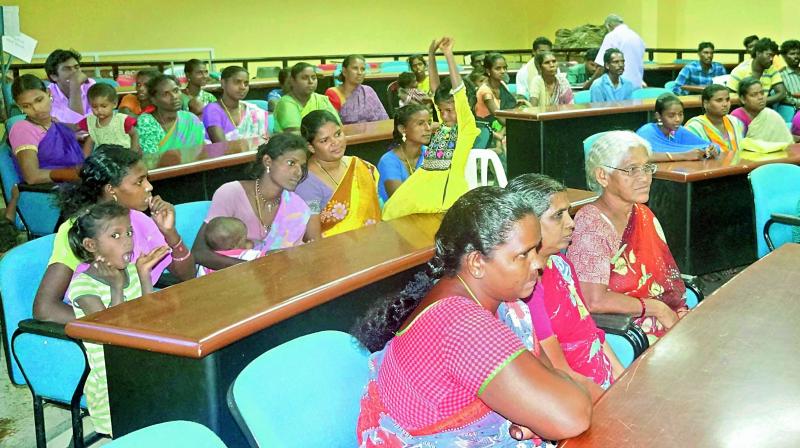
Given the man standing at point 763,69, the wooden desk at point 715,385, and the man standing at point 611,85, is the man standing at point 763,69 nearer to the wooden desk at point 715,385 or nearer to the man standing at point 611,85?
the man standing at point 611,85

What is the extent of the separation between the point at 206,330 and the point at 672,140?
3.48 m

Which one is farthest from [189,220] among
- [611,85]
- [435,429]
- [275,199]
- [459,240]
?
[611,85]

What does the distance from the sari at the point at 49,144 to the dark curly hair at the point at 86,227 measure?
2116 millimetres

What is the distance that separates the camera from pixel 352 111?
6.41m

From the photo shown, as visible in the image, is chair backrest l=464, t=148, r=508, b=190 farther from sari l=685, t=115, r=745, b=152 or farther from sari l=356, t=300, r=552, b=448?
sari l=356, t=300, r=552, b=448

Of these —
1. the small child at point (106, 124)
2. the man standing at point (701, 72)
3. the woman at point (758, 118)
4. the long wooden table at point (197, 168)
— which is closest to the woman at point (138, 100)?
the small child at point (106, 124)

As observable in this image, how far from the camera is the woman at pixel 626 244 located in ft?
8.43

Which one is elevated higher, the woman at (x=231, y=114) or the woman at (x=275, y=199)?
the woman at (x=231, y=114)

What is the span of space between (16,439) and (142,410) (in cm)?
126

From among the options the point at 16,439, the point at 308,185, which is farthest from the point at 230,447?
the point at 308,185

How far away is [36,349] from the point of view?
2.28 m

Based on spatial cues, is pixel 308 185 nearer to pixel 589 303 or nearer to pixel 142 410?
pixel 589 303

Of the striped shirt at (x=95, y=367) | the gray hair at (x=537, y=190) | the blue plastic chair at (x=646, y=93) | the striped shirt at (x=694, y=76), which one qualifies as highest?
the striped shirt at (x=694, y=76)

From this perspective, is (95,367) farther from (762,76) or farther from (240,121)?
(762,76)
